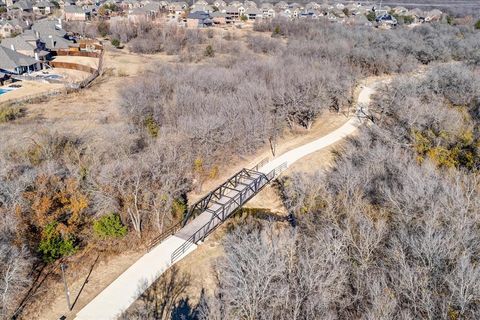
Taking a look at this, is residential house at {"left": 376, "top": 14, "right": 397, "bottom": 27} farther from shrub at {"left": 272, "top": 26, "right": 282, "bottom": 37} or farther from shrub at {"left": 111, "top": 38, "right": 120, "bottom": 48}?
shrub at {"left": 111, "top": 38, "right": 120, "bottom": 48}

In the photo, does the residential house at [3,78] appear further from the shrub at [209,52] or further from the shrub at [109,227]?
the shrub at [109,227]

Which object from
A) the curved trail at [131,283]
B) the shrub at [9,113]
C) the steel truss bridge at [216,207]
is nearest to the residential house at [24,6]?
the shrub at [9,113]

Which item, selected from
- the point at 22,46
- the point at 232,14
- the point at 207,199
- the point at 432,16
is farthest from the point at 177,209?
the point at 432,16

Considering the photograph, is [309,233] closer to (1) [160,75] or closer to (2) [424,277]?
(2) [424,277]

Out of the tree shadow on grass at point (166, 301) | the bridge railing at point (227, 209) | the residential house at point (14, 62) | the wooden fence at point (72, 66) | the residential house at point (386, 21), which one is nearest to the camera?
the tree shadow on grass at point (166, 301)

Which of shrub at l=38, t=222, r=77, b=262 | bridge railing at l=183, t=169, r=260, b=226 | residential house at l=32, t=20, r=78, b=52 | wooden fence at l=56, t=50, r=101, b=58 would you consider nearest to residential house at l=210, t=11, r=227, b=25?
residential house at l=32, t=20, r=78, b=52

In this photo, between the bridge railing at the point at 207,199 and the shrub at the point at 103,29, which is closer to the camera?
the bridge railing at the point at 207,199
